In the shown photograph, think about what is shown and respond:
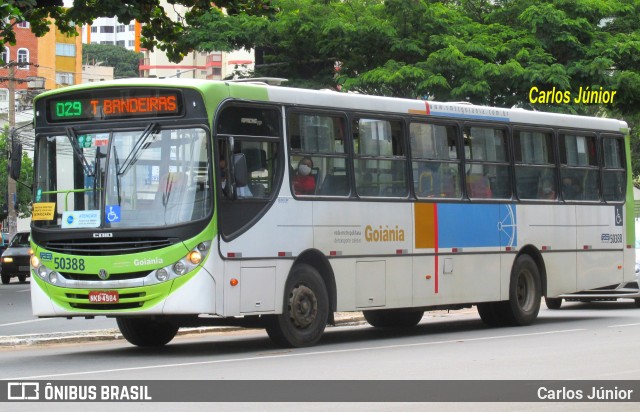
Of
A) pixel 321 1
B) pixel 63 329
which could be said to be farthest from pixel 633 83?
pixel 63 329

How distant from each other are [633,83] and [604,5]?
264cm

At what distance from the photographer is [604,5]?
32562mm

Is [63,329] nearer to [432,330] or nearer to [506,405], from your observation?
[432,330]

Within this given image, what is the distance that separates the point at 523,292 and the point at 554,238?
Answer: 109 centimetres

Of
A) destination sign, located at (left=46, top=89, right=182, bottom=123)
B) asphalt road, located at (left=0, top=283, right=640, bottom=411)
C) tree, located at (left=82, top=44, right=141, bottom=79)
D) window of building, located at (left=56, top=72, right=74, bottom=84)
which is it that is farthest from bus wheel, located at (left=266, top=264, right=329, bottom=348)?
tree, located at (left=82, top=44, right=141, bottom=79)

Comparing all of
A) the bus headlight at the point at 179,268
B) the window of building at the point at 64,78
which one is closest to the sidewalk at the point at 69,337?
the bus headlight at the point at 179,268

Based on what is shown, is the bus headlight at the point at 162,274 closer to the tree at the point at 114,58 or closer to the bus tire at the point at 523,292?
the bus tire at the point at 523,292

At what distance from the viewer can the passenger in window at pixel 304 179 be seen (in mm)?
15945

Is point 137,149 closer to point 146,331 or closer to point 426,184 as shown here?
point 146,331

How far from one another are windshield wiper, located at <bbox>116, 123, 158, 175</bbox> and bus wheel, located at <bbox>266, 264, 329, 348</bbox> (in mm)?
2358

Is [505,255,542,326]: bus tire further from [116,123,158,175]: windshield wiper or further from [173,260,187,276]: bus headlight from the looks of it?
[116,123,158,175]: windshield wiper

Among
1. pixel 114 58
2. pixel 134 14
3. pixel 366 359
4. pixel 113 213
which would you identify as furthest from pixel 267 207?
pixel 114 58

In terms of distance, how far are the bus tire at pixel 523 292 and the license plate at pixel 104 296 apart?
281 inches

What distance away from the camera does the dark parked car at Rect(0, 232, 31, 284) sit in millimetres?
43719
